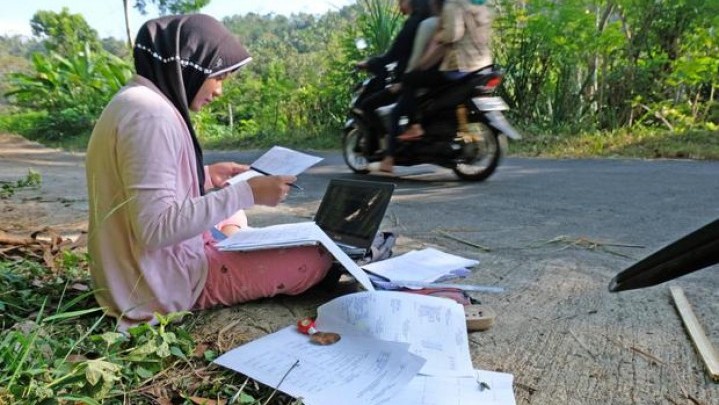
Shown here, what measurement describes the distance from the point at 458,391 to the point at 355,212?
925mm

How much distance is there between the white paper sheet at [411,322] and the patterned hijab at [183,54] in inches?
28.0

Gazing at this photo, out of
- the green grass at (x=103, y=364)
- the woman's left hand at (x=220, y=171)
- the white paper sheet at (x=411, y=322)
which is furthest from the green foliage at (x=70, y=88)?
the white paper sheet at (x=411, y=322)

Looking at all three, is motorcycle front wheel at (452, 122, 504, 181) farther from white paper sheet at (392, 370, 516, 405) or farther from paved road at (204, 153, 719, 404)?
white paper sheet at (392, 370, 516, 405)

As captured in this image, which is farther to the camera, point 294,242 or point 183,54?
point 294,242

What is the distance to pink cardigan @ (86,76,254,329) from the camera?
1.51 metres

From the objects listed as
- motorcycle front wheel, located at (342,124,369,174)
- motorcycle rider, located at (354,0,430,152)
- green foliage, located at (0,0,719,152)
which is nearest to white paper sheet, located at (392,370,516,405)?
motorcycle rider, located at (354,0,430,152)

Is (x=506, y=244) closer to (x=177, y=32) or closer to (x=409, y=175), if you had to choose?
(x=177, y=32)

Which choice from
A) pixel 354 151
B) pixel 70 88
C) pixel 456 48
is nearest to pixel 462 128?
pixel 456 48

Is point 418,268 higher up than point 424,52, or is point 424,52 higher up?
point 424,52

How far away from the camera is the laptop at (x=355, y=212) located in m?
2.01

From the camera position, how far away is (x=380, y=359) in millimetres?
1397

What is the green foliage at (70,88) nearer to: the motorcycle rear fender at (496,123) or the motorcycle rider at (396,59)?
the motorcycle rider at (396,59)

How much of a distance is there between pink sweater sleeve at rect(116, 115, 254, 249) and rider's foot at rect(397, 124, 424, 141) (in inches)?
123

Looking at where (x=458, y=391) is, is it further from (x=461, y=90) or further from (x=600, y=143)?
(x=600, y=143)
